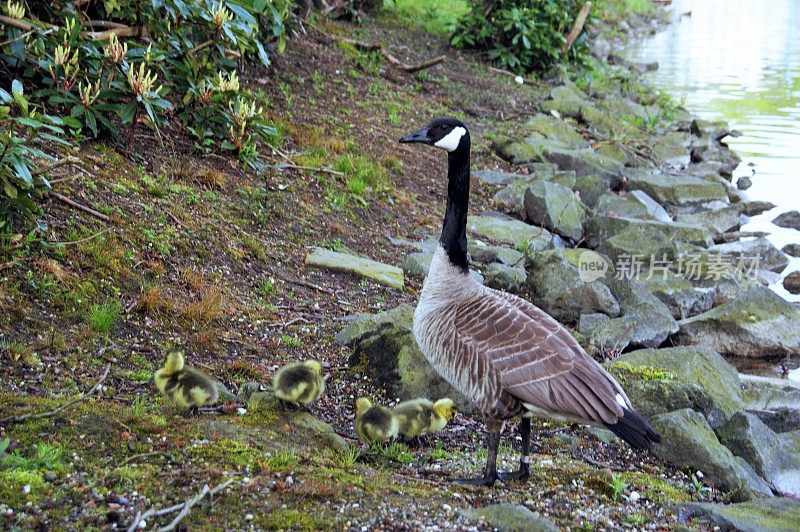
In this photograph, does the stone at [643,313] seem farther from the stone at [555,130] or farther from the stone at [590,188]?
the stone at [555,130]

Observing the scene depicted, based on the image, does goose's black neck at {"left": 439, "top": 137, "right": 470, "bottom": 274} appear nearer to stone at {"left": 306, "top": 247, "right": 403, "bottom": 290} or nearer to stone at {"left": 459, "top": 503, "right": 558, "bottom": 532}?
stone at {"left": 459, "top": 503, "right": 558, "bottom": 532}

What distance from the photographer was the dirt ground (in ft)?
14.1

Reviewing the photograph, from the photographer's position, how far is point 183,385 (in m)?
5.18

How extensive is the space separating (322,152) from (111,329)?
513 cm

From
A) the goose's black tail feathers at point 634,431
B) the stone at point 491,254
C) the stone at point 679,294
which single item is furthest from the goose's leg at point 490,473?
the stone at point 679,294

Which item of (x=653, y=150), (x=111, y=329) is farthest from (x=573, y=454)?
(x=653, y=150)

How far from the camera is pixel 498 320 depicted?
536 centimetres

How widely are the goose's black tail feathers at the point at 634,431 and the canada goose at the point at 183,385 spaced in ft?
7.63

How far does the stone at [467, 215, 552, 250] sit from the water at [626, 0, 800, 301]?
3198 mm

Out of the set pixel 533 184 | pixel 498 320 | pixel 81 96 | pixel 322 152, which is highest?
pixel 81 96

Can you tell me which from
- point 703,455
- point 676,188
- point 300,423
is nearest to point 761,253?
point 676,188

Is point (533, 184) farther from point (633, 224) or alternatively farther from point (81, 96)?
point (81, 96)

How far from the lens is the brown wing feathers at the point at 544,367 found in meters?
4.95

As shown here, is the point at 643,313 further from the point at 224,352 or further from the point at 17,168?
the point at 17,168
